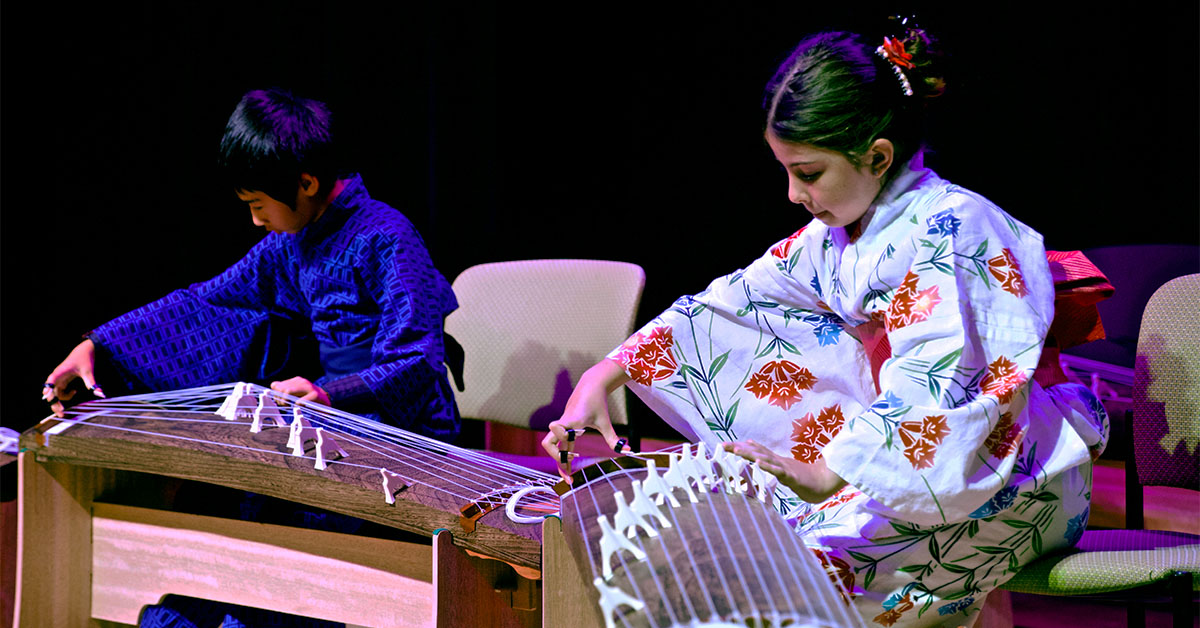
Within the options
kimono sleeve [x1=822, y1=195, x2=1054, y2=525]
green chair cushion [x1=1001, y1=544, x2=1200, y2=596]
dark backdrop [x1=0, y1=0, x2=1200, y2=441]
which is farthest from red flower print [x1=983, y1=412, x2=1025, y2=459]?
dark backdrop [x1=0, y1=0, x2=1200, y2=441]

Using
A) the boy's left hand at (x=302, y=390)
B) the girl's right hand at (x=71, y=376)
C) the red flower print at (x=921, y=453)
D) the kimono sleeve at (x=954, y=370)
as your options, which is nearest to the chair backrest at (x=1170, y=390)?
the kimono sleeve at (x=954, y=370)

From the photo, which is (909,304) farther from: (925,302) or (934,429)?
(934,429)

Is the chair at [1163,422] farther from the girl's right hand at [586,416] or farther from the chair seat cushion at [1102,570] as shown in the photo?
the girl's right hand at [586,416]

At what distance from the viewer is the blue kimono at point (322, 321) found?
67.0 inches

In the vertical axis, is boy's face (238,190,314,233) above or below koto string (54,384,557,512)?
above

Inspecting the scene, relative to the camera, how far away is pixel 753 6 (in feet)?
9.52

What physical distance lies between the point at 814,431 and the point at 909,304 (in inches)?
12.0

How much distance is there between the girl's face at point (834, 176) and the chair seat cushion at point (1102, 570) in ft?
1.66

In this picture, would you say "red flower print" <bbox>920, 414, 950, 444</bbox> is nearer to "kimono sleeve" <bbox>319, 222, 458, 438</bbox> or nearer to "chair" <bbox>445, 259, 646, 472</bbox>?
"kimono sleeve" <bbox>319, 222, 458, 438</bbox>

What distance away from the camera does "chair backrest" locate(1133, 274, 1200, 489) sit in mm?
1431

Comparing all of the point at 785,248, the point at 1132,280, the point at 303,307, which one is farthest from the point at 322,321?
the point at 1132,280

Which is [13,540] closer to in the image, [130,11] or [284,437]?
[284,437]

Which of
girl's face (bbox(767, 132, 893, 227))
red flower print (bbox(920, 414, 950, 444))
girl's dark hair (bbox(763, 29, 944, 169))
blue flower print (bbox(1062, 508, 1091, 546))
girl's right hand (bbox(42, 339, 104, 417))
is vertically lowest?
girl's right hand (bbox(42, 339, 104, 417))

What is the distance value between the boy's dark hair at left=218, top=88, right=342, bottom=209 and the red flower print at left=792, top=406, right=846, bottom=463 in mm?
1011
